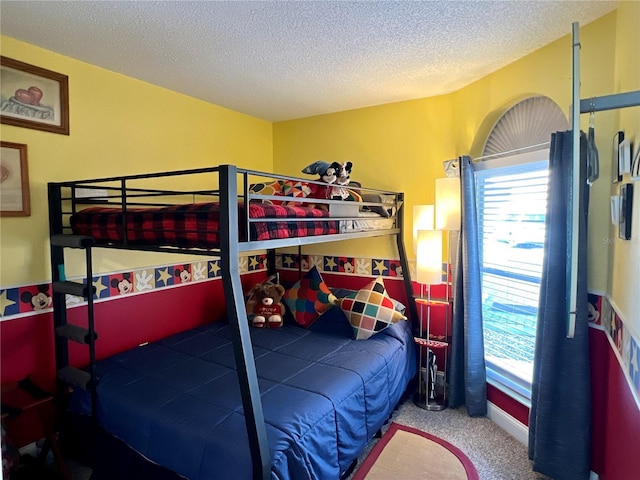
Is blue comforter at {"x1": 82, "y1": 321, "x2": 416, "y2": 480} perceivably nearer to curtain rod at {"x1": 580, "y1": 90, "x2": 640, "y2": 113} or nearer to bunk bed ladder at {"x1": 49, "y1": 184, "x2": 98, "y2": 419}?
bunk bed ladder at {"x1": 49, "y1": 184, "x2": 98, "y2": 419}

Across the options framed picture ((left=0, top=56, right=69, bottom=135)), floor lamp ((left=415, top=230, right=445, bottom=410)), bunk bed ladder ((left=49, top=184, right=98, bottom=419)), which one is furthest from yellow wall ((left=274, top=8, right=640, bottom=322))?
bunk bed ladder ((left=49, top=184, right=98, bottom=419))

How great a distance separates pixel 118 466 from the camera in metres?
1.84

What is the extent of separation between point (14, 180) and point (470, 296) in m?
2.87

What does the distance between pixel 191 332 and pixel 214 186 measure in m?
1.23

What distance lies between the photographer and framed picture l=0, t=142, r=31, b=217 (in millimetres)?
2008

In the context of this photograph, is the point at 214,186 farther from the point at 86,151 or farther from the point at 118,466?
Result: the point at 118,466

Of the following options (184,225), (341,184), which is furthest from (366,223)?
(184,225)

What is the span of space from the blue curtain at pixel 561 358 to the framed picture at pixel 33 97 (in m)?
2.78

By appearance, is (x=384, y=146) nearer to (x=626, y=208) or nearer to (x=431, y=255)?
(x=431, y=255)

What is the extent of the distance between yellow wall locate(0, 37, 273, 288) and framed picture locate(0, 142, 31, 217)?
0.04 meters

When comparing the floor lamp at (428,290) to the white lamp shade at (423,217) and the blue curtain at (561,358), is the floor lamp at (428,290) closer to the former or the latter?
the white lamp shade at (423,217)

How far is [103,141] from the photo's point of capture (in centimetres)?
244

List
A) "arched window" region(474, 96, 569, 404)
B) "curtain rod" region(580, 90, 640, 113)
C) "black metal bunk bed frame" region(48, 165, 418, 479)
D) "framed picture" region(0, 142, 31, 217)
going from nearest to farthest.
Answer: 1. "curtain rod" region(580, 90, 640, 113)
2. "black metal bunk bed frame" region(48, 165, 418, 479)
3. "framed picture" region(0, 142, 31, 217)
4. "arched window" region(474, 96, 569, 404)

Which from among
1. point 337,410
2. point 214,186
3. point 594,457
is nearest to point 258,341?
point 337,410
